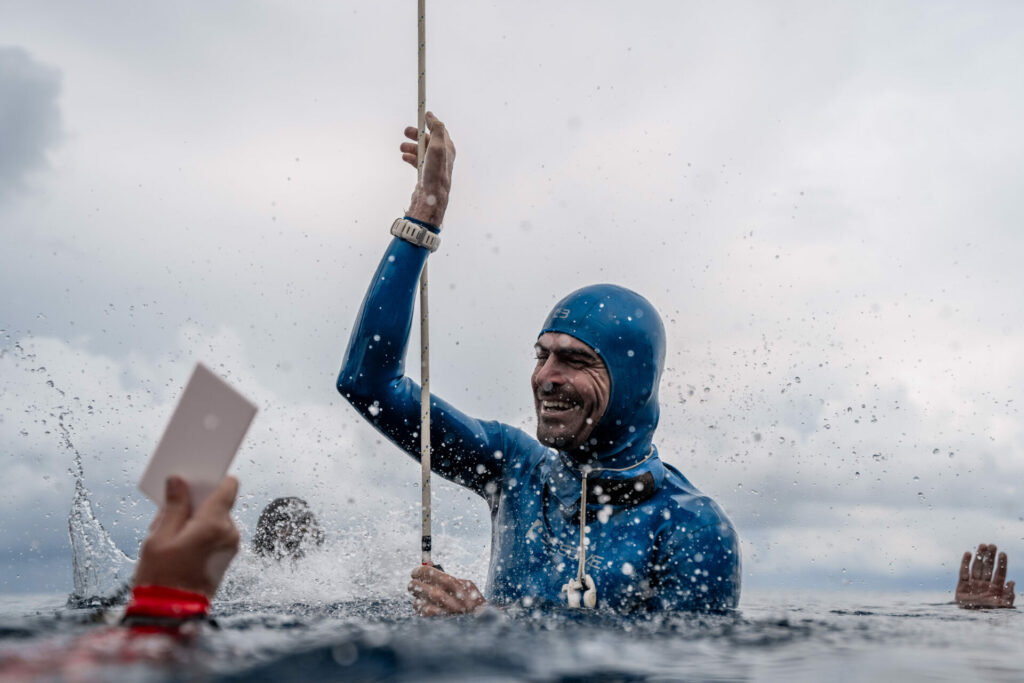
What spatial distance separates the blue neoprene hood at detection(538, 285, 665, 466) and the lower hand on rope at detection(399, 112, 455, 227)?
2.68 feet

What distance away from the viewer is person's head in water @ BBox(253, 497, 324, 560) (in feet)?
23.5

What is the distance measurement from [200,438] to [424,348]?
2.10 metres

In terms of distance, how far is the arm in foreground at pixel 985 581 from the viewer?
6.03 meters

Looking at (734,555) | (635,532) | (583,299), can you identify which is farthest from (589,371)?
(734,555)

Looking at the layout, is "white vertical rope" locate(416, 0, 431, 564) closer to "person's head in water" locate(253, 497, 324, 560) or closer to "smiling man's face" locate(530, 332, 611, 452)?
"smiling man's face" locate(530, 332, 611, 452)

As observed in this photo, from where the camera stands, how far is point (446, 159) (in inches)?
172

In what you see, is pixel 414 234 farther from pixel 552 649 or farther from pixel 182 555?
pixel 182 555

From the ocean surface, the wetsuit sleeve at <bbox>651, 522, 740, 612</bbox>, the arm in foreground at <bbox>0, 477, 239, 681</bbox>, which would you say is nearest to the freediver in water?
the wetsuit sleeve at <bbox>651, 522, 740, 612</bbox>

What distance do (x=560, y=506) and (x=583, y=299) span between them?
104cm

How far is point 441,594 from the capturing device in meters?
3.64

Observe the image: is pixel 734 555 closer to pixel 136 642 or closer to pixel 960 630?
pixel 960 630

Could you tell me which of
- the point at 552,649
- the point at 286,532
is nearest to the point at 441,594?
the point at 552,649

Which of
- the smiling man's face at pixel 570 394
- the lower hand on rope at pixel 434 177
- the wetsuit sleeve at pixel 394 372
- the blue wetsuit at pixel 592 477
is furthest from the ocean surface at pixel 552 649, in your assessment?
the lower hand on rope at pixel 434 177

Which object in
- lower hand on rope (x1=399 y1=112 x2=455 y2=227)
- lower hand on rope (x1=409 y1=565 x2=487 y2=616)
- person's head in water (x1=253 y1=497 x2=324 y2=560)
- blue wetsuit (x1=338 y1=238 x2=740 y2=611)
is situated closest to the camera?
lower hand on rope (x1=409 y1=565 x2=487 y2=616)
